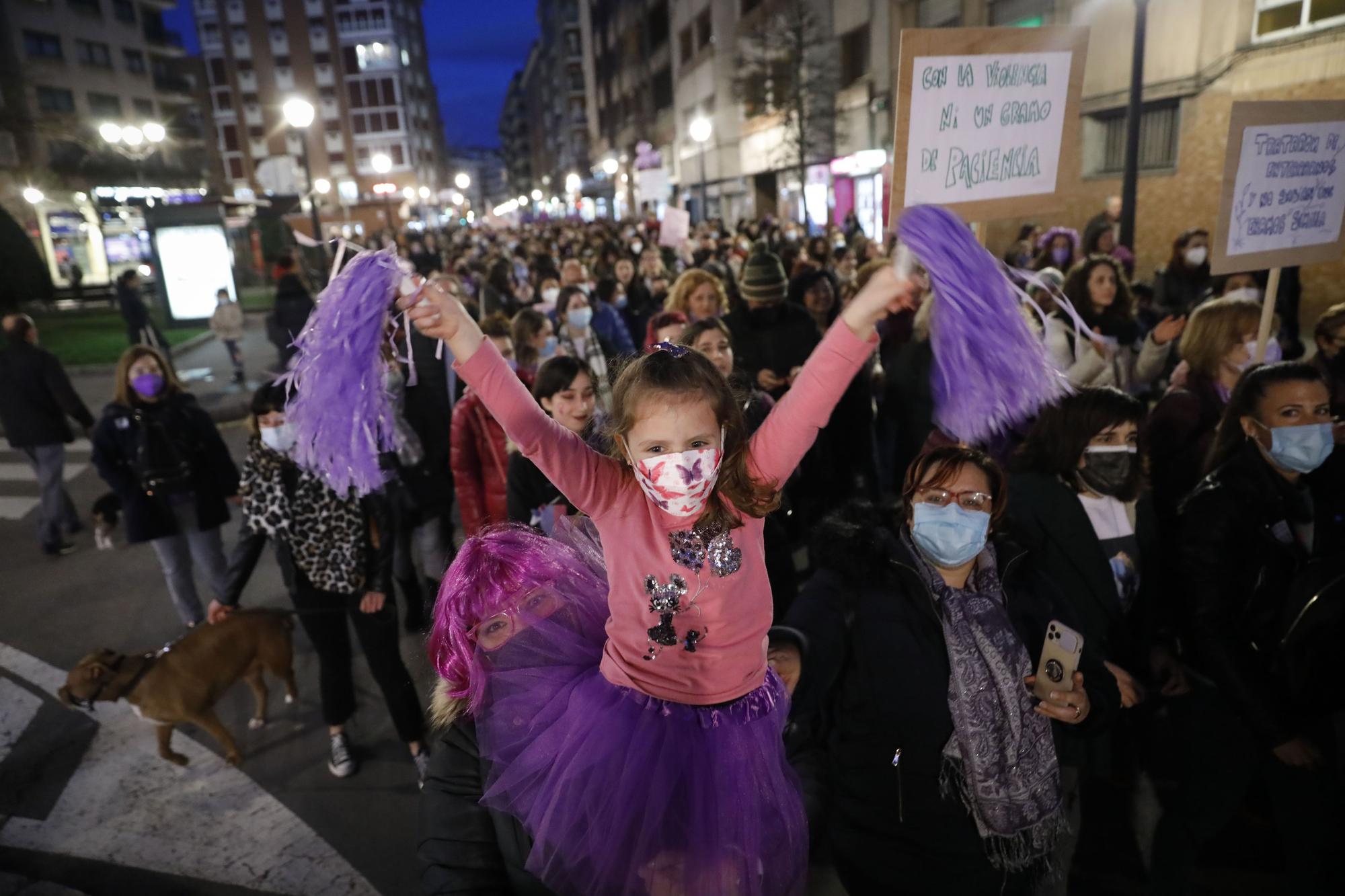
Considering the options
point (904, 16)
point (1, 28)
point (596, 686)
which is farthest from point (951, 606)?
point (1, 28)

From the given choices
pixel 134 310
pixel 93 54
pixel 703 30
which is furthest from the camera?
pixel 93 54

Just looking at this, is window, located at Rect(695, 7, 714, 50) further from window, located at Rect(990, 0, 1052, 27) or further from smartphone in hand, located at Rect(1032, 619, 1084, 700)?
smartphone in hand, located at Rect(1032, 619, 1084, 700)

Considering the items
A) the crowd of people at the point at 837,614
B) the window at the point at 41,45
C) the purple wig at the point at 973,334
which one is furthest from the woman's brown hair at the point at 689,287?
the window at the point at 41,45

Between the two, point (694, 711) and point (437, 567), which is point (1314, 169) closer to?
point (694, 711)

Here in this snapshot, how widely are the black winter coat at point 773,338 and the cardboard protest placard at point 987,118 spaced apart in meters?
2.35

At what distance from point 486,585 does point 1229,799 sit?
8.35 feet

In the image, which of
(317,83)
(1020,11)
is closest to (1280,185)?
(1020,11)

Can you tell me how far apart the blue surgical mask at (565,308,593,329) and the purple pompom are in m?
5.50

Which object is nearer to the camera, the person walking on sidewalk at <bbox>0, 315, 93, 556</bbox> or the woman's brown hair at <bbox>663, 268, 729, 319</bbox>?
the woman's brown hair at <bbox>663, 268, 729, 319</bbox>

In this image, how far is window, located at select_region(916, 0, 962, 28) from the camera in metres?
17.7

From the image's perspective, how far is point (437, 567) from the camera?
5375mm

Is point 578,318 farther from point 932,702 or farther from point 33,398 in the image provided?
point 932,702

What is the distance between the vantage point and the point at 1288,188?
13.4 ft

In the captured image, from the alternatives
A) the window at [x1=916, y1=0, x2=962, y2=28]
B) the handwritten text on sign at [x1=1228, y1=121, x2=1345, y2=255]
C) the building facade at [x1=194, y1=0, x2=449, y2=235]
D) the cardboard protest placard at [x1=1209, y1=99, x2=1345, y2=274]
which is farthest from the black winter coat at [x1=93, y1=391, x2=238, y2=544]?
the building facade at [x1=194, y1=0, x2=449, y2=235]
